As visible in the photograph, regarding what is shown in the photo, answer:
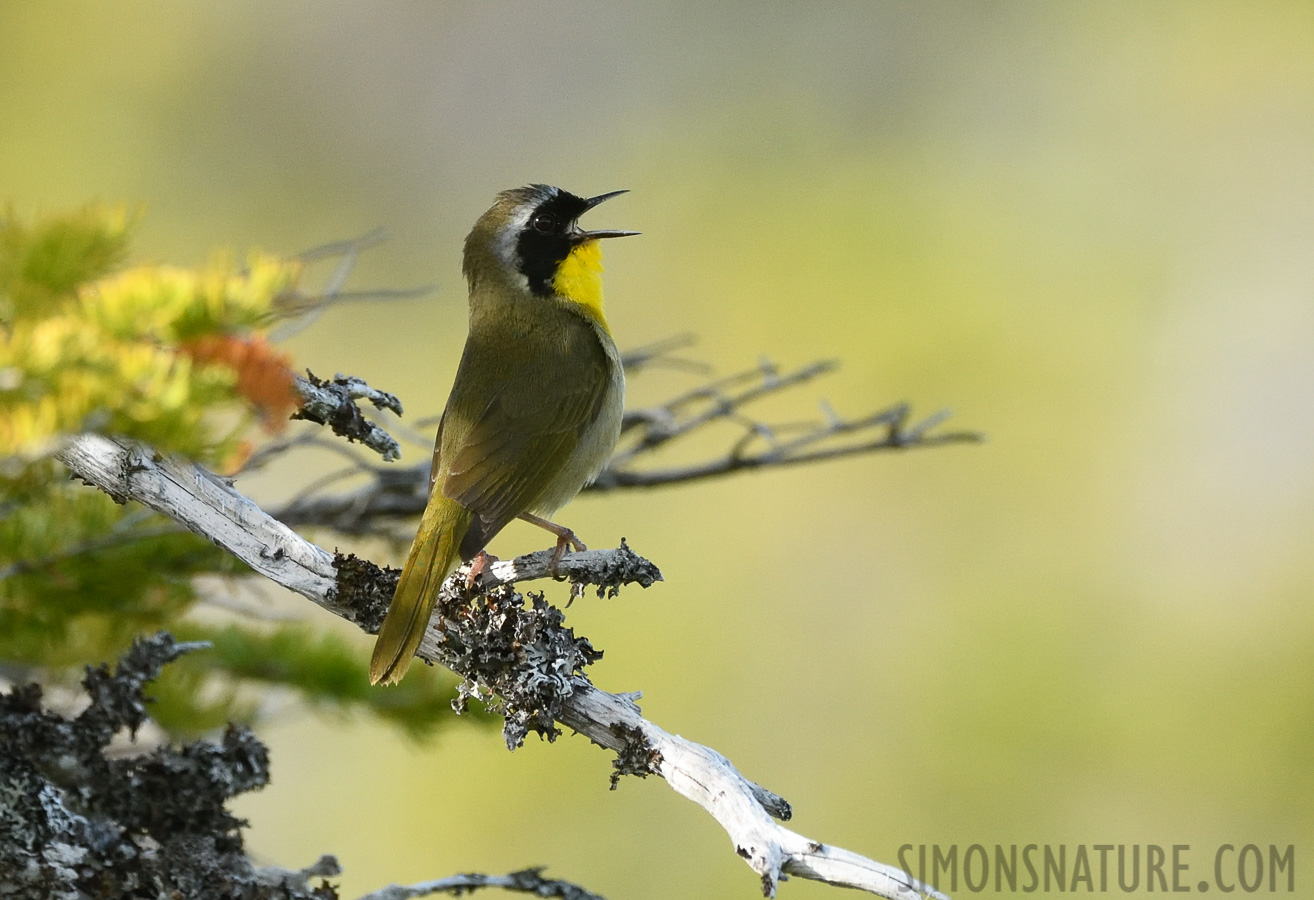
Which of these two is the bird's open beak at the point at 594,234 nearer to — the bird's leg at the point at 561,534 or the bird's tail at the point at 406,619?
the bird's leg at the point at 561,534

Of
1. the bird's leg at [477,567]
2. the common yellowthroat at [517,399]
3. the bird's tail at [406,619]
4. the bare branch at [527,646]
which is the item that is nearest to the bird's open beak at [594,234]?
the common yellowthroat at [517,399]

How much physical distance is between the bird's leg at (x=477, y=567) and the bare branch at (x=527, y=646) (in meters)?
0.05

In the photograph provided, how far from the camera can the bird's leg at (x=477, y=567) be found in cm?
214

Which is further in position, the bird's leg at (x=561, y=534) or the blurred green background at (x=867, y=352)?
the blurred green background at (x=867, y=352)

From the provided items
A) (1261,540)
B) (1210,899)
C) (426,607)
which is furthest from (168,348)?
(1261,540)

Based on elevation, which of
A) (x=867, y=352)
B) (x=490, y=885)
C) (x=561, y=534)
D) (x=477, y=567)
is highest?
(x=867, y=352)

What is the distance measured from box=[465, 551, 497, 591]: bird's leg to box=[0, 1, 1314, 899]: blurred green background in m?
2.18

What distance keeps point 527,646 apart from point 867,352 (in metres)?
5.28

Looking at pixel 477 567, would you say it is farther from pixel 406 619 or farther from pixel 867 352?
pixel 867 352

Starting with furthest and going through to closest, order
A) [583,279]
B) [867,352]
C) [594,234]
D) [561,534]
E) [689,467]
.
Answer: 1. [867,352]
2. [583,279]
3. [594,234]
4. [689,467]
5. [561,534]

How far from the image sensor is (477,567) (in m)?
2.37

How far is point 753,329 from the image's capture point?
718 cm

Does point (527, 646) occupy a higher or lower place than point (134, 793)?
higher

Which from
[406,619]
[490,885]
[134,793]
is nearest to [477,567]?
[406,619]
